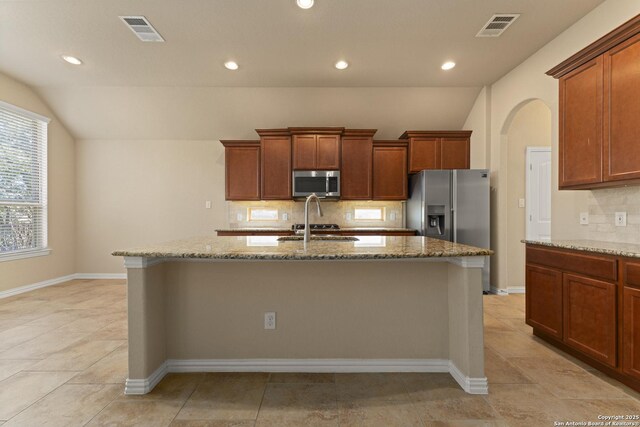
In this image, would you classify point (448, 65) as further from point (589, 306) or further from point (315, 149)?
point (589, 306)

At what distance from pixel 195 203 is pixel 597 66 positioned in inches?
213

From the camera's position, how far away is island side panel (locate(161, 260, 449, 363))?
2.30 m

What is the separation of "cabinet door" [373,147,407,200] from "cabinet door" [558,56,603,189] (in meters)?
2.38

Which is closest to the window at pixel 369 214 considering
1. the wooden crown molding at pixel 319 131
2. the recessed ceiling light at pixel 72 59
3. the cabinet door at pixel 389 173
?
the cabinet door at pixel 389 173

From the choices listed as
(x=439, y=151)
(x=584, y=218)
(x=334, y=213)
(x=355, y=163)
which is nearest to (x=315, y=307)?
(x=584, y=218)

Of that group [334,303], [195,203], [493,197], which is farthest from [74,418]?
[493,197]

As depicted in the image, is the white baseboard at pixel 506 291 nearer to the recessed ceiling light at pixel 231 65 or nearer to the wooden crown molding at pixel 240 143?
the wooden crown molding at pixel 240 143

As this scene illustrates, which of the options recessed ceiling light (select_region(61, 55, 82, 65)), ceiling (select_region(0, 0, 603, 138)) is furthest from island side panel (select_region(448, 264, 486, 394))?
recessed ceiling light (select_region(61, 55, 82, 65))

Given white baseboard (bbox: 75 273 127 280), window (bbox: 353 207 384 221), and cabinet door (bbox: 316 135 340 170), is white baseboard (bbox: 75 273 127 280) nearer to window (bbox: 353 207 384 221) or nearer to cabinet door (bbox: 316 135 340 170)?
cabinet door (bbox: 316 135 340 170)

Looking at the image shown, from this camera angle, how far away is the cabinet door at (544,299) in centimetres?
264

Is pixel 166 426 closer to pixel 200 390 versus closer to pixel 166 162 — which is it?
pixel 200 390

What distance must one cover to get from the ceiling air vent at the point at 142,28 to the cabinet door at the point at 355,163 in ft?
9.11

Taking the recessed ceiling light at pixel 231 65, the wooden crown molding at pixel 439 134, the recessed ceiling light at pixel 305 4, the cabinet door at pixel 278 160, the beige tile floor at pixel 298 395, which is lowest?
the beige tile floor at pixel 298 395

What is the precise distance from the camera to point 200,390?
206 cm
